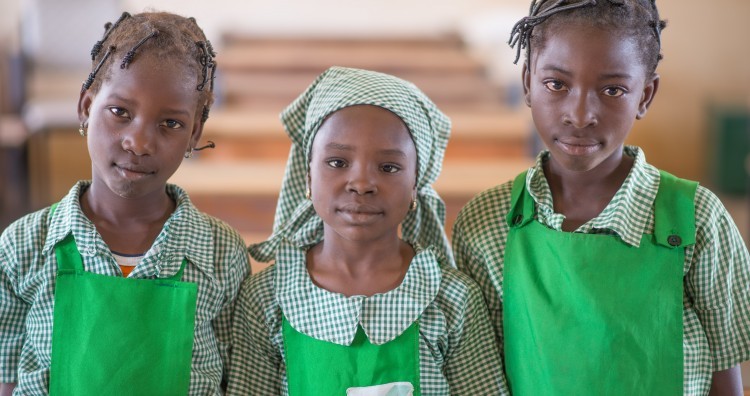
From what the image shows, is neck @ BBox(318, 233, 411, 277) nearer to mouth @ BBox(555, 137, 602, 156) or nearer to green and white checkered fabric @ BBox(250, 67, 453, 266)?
green and white checkered fabric @ BBox(250, 67, 453, 266)

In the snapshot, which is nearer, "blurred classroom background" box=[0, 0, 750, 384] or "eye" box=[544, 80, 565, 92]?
"eye" box=[544, 80, 565, 92]

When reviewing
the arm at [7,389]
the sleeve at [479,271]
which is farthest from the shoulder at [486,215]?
the arm at [7,389]

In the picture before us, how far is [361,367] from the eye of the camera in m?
1.50

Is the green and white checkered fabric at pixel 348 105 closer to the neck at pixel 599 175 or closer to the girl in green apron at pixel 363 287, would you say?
the girl in green apron at pixel 363 287

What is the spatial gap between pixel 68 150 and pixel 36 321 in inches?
200

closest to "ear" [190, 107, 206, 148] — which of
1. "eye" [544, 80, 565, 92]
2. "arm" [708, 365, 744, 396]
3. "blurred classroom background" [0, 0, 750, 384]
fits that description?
"eye" [544, 80, 565, 92]

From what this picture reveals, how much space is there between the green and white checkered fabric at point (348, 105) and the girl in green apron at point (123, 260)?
0.19m

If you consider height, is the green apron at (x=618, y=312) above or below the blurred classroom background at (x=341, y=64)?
below

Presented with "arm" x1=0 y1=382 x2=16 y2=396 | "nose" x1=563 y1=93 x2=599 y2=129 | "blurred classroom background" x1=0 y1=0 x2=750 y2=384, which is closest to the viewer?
"nose" x1=563 y1=93 x2=599 y2=129

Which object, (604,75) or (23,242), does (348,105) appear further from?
(23,242)

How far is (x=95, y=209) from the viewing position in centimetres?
155

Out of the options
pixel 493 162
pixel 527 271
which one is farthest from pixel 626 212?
pixel 493 162

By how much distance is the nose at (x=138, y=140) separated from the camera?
4.69ft

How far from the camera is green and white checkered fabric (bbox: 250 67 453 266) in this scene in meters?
1.52
